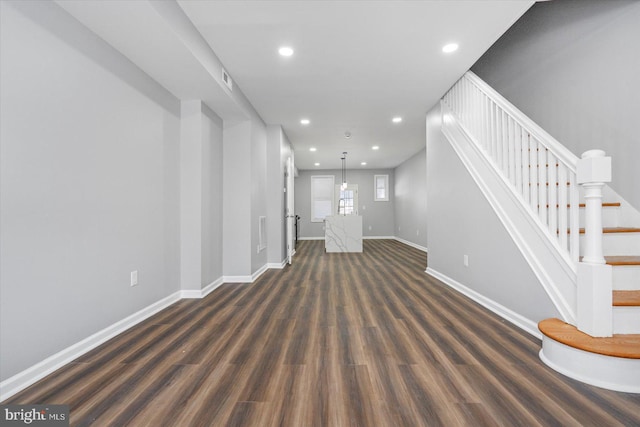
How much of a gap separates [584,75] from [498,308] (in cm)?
236

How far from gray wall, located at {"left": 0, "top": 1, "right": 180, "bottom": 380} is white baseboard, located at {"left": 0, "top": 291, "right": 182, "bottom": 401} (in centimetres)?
4

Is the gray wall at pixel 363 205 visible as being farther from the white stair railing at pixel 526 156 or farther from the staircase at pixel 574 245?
the staircase at pixel 574 245

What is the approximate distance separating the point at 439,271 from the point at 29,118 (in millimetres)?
4359

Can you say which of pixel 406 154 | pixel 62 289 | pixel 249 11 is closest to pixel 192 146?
pixel 249 11

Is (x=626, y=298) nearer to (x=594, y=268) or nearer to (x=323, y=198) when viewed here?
(x=594, y=268)

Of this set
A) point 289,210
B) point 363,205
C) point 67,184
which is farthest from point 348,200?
point 67,184

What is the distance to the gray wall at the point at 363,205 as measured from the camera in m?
10.1

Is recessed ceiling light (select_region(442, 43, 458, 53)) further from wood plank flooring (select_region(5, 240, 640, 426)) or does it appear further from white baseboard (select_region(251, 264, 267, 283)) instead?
white baseboard (select_region(251, 264, 267, 283))

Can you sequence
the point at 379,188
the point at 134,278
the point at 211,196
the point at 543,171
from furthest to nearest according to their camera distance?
the point at 379,188, the point at 211,196, the point at 134,278, the point at 543,171

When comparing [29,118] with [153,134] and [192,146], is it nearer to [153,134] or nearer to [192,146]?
[153,134]

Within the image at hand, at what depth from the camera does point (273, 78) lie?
10.5ft

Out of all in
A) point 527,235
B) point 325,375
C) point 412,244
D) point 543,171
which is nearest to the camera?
Result: point 325,375

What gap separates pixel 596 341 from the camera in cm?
155

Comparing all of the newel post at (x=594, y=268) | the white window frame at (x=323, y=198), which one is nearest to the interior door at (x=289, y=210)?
the white window frame at (x=323, y=198)
